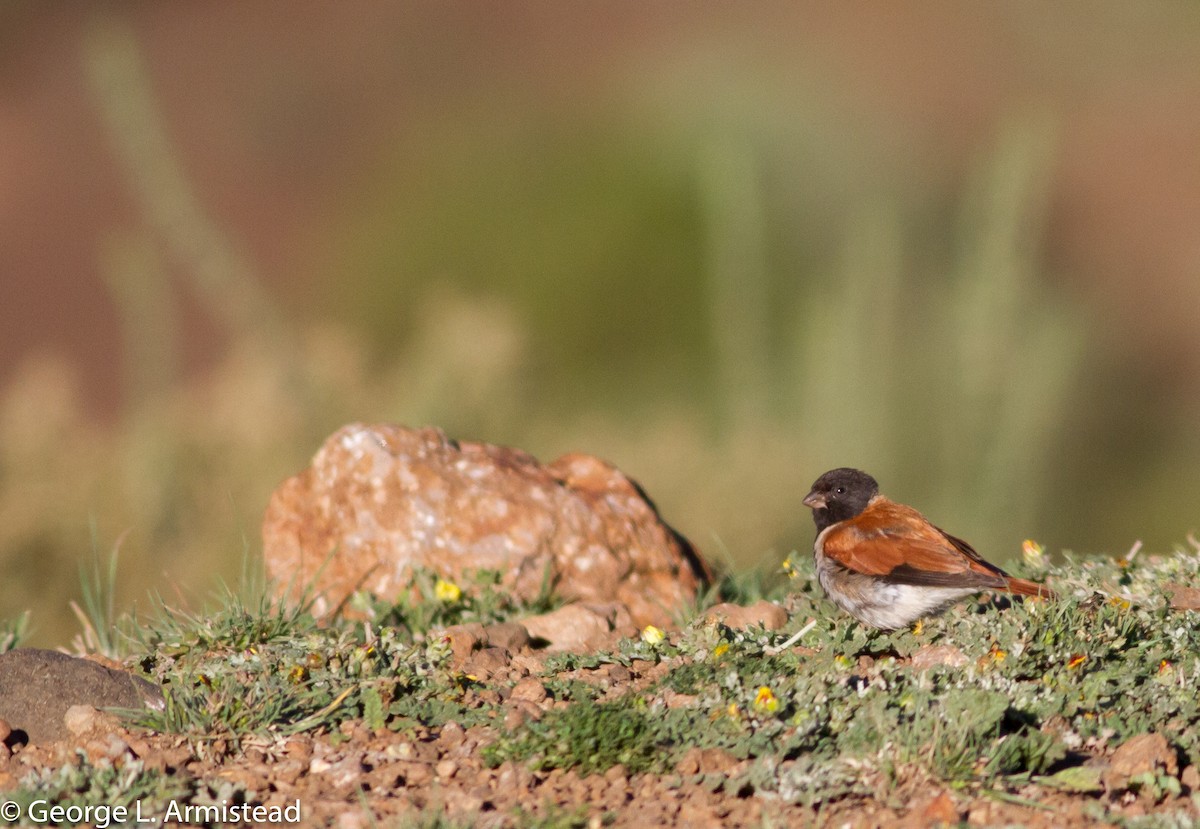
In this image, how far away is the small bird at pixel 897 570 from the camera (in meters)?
3.98

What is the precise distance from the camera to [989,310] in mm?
7270

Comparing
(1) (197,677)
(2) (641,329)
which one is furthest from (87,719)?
(2) (641,329)

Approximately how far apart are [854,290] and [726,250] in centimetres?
99

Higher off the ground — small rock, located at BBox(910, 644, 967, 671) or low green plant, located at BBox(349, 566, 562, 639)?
small rock, located at BBox(910, 644, 967, 671)

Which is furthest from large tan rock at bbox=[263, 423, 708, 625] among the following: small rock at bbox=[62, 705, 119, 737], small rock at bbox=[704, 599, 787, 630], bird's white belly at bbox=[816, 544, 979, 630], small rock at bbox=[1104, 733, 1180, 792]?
small rock at bbox=[1104, 733, 1180, 792]

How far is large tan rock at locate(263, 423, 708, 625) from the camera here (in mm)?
4910

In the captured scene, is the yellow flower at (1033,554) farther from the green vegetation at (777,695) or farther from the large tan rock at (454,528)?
the large tan rock at (454,528)

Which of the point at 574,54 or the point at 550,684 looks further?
the point at 574,54

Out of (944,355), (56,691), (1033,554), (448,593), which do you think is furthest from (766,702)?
(944,355)

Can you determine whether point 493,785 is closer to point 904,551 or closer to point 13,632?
point 904,551

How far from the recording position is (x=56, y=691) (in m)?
3.70

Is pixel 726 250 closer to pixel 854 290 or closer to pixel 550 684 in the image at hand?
pixel 854 290

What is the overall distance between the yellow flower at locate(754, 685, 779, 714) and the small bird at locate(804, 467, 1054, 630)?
0.59 meters

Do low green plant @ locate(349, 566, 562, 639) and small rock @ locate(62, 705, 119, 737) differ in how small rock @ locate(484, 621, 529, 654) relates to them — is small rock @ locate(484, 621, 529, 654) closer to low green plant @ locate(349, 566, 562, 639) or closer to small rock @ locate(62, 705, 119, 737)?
low green plant @ locate(349, 566, 562, 639)
